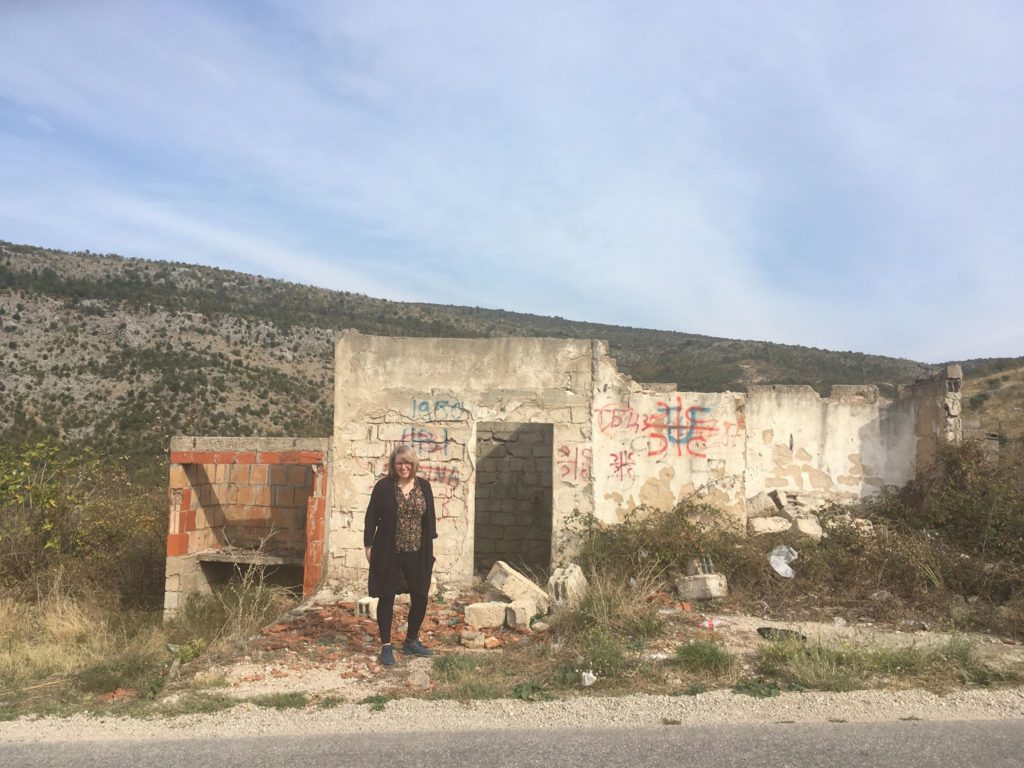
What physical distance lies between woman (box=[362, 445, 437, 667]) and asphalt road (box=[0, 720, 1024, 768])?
172cm

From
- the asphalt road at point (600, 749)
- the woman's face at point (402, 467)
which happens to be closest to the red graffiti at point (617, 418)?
the woman's face at point (402, 467)

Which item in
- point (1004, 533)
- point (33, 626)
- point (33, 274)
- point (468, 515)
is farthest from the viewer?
point (33, 274)

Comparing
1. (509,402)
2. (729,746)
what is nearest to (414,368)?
(509,402)

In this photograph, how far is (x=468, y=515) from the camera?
9422mm

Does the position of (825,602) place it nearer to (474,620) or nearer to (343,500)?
(474,620)

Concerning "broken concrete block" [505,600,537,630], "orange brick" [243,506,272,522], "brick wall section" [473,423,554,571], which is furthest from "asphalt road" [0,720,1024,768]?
"brick wall section" [473,423,554,571]

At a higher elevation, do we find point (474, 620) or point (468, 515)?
point (468, 515)

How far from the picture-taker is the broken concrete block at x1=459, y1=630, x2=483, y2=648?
6.82m

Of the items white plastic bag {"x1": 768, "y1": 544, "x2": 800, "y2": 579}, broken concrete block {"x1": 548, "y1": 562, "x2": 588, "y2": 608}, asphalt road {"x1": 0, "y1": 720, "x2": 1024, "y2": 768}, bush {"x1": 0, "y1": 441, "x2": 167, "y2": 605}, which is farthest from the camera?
bush {"x1": 0, "y1": 441, "x2": 167, "y2": 605}

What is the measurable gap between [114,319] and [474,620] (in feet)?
85.6

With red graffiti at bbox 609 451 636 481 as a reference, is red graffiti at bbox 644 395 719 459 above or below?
above

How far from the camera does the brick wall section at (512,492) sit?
1180cm

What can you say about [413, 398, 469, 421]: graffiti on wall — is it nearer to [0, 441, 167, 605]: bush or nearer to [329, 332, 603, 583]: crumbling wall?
[329, 332, 603, 583]: crumbling wall

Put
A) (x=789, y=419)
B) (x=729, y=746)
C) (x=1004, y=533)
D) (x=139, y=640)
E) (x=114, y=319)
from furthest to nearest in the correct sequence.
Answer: (x=114, y=319) < (x=789, y=419) < (x=1004, y=533) < (x=139, y=640) < (x=729, y=746)
